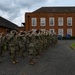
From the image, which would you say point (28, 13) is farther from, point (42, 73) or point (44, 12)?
point (42, 73)

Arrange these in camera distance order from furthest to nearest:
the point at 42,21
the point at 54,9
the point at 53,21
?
the point at 54,9 < the point at 42,21 < the point at 53,21

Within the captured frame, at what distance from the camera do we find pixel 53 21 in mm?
61906

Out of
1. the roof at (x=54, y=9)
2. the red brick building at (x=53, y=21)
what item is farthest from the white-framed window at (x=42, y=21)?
the roof at (x=54, y=9)

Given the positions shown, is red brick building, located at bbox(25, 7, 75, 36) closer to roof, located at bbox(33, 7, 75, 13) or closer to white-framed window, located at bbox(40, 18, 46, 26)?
white-framed window, located at bbox(40, 18, 46, 26)

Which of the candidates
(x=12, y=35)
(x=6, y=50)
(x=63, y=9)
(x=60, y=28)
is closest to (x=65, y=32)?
(x=60, y=28)

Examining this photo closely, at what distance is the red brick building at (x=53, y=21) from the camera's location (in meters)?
61.8

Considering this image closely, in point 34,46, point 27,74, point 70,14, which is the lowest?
point 27,74

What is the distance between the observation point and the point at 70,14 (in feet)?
203

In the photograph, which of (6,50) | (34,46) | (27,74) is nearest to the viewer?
(27,74)

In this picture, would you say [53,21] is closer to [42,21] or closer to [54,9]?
[42,21]

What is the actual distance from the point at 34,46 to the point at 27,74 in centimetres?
394

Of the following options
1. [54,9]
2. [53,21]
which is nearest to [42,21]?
[53,21]

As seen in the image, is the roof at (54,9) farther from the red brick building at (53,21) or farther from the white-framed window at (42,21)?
the white-framed window at (42,21)

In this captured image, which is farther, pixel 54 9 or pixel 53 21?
pixel 54 9
